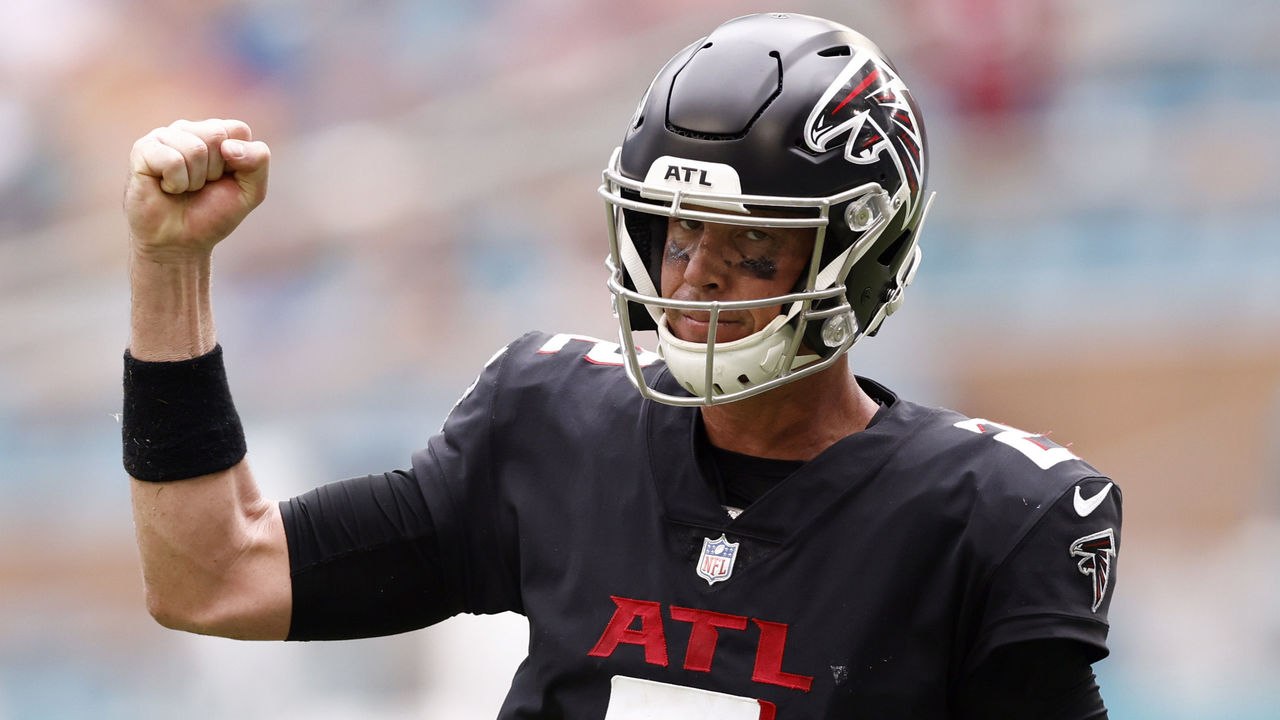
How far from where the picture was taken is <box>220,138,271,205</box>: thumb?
152 cm

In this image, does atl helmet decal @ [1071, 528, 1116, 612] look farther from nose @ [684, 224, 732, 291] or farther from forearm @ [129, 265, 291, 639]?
forearm @ [129, 265, 291, 639]

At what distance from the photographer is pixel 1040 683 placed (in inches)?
56.9

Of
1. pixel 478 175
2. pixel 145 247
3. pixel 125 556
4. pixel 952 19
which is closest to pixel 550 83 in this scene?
pixel 478 175

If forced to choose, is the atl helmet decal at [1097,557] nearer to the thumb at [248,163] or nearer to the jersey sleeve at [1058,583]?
the jersey sleeve at [1058,583]

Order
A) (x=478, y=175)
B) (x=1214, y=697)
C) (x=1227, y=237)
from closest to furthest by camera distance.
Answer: (x=1214, y=697) < (x=1227, y=237) < (x=478, y=175)

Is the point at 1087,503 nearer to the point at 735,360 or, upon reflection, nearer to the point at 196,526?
the point at 735,360

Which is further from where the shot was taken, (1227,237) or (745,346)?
(1227,237)

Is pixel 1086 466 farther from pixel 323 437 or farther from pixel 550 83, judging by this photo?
pixel 550 83

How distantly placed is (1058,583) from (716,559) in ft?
1.15

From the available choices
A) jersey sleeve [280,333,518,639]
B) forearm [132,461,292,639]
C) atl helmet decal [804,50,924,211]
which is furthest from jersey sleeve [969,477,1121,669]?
forearm [132,461,292,639]

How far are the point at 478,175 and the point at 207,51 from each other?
2.82 ft

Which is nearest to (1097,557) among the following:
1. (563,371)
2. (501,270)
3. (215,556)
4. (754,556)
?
(754,556)

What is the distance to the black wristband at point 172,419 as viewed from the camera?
1.59m

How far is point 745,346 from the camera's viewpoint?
151 centimetres
